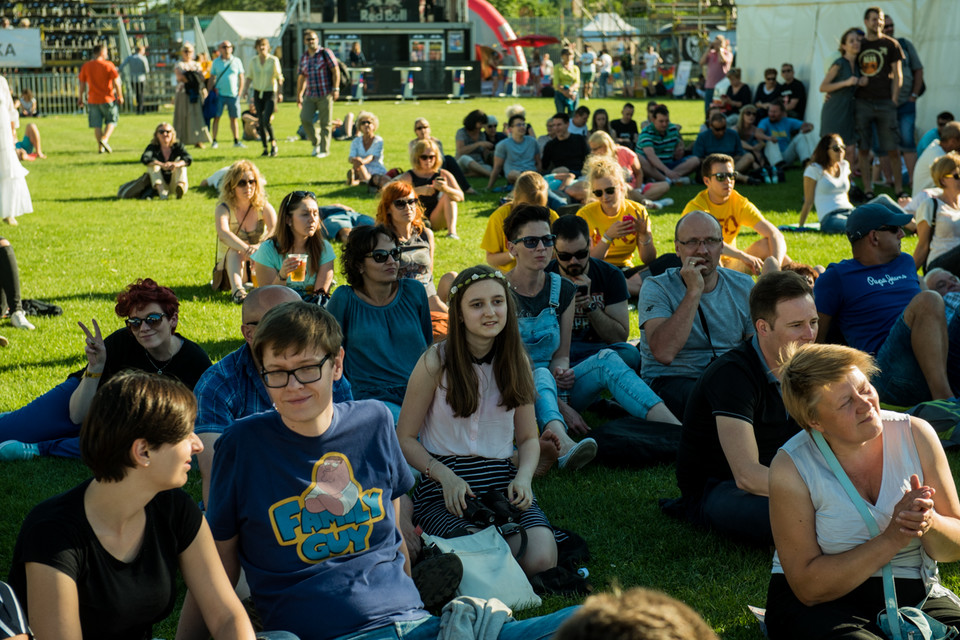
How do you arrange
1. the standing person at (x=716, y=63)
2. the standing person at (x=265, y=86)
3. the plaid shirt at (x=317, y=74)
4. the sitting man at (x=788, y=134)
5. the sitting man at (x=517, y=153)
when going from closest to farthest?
the sitting man at (x=517, y=153) < the sitting man at (x=788, y=134) < the plaid shirt at (x=317, y=74) < the standing person at (x=265, y=86) < the standing person at (x=716, y=63)

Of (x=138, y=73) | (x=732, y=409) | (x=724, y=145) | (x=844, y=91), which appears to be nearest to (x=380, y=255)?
(x=732, y=409)

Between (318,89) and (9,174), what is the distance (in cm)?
810

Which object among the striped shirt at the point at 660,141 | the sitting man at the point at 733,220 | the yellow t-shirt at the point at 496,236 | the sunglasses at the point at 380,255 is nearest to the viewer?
the sunglasses at the point at 380,255

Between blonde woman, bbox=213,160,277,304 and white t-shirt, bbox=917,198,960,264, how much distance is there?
5780mm

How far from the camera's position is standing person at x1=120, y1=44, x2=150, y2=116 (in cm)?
3170

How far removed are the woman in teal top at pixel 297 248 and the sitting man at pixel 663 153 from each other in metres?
9.24

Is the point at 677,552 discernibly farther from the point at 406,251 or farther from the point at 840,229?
the point at 840,229

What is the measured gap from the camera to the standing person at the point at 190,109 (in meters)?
21.8

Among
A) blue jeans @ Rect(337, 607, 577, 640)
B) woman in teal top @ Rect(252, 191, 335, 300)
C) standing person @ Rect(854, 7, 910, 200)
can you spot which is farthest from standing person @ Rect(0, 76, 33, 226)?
standing person @ Rect(854, 7, 910, 200)

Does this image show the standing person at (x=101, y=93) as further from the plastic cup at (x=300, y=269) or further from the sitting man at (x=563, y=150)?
the plastic cup at (x=300, y=269)

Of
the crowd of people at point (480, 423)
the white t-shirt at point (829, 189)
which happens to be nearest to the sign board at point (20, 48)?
the crowd of people at point (480, 423)

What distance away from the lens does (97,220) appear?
45.1 feet

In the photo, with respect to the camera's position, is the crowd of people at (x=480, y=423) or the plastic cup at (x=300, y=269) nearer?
the crowd of people at (x=480, y=423)

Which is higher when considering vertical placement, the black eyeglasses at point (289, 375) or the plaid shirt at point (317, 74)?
the plaid shirt at point (317, 74)
